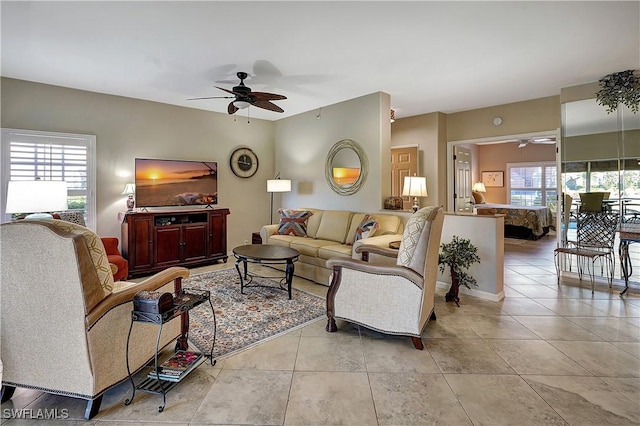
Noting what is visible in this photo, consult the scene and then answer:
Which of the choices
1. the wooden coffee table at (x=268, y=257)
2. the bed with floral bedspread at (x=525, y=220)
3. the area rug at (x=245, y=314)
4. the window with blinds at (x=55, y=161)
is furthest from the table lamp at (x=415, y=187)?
the window with blinds at (x=55, y=161)

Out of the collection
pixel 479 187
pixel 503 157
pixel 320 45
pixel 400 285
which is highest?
pixel 503 157

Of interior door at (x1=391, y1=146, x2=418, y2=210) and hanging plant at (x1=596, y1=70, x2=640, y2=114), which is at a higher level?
hanging plant at (x1=596, y1=70, x2=640, y2=114)

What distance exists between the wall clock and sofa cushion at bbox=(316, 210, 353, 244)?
84.7 inches

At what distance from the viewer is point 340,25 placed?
2836 mm

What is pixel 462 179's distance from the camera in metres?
6.46

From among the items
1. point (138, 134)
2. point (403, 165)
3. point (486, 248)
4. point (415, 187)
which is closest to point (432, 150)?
point (403, 165)

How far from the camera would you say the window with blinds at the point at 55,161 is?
13.5 ft

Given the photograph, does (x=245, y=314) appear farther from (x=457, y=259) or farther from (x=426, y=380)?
(x=457, y=259)

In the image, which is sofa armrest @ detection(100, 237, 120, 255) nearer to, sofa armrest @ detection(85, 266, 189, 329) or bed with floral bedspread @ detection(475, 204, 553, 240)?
sofa armrest @ detection(85, 266, 189, 329)

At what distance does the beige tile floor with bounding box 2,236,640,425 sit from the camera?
1.82 metres

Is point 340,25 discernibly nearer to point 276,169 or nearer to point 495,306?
point 495,306

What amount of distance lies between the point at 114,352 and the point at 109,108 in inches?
168

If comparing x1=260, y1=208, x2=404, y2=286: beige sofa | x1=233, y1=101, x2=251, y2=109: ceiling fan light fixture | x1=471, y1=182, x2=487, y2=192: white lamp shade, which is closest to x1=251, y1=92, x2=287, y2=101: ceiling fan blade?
x1=233, y1=101, x2=251, y2=109: ceiling fan light fixture

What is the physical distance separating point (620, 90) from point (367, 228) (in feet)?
12.0
